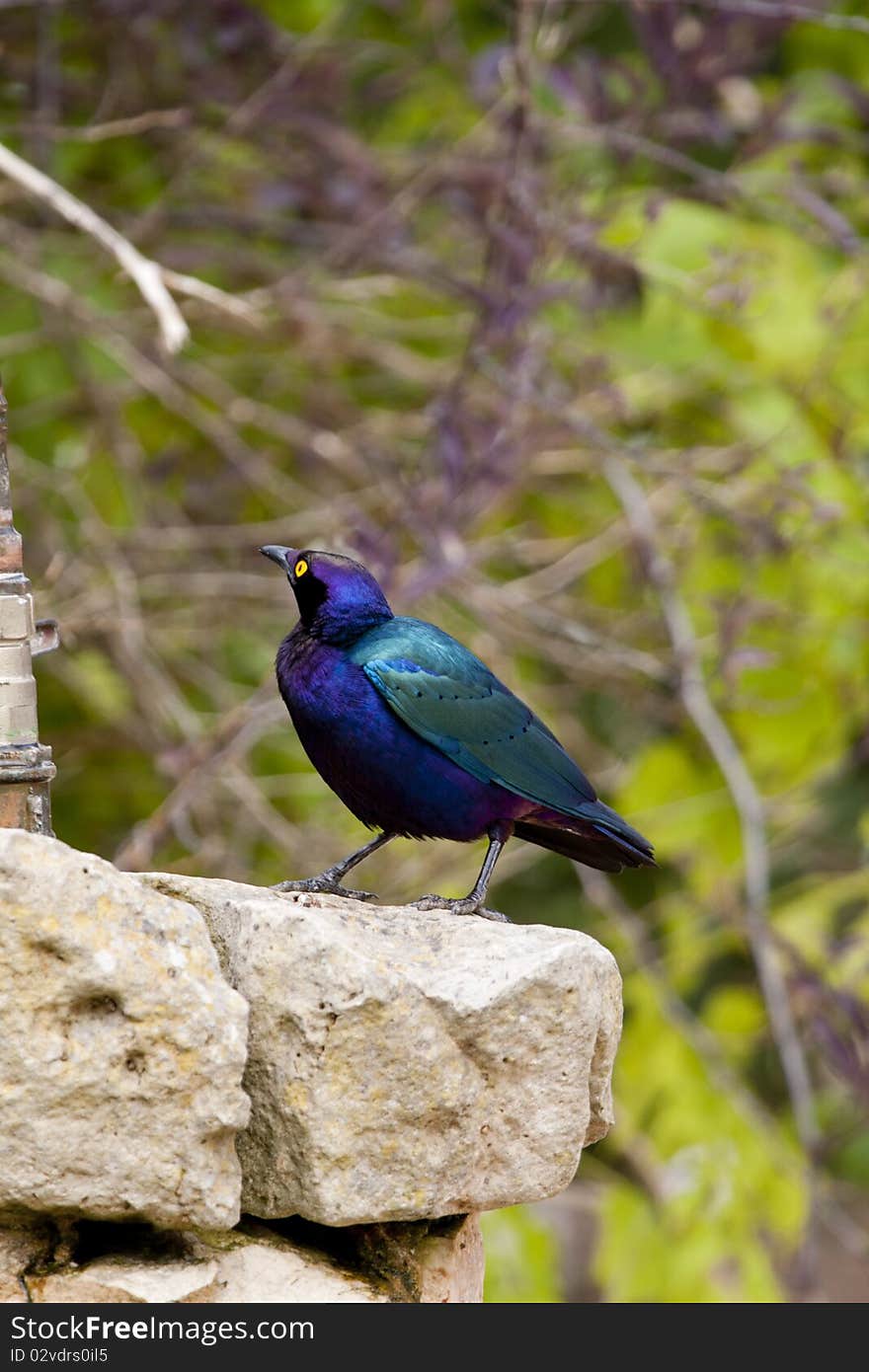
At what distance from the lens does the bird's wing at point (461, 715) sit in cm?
386

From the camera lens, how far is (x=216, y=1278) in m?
3.19

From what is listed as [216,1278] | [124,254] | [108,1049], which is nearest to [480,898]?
[216,1278]

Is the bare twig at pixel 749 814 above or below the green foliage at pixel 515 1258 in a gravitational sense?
above

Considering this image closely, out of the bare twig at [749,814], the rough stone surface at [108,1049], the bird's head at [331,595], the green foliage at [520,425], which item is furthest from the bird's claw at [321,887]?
the bare twig at [749,814]

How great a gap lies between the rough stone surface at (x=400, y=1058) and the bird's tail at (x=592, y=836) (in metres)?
0.58

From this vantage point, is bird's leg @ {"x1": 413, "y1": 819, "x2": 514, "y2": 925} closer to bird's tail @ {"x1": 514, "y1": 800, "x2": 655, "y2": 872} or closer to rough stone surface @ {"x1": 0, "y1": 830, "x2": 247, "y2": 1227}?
bird's tail @ {"x1": 514, "y1": 800, "x2": 655, "y2": 872}

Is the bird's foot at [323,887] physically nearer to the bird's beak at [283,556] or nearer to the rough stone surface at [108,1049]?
the bird's beak at [283,556]

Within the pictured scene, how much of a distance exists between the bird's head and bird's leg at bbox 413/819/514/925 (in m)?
0.52

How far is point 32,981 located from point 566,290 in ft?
10.1

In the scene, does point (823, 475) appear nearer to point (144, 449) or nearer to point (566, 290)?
point (566, 290)

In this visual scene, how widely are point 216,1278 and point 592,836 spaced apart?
129cm

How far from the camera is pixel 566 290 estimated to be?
5.37m

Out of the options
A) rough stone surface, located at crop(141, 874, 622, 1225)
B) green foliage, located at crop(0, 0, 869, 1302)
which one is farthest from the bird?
green foliage, located at crop(0, 0, 869, 1302)

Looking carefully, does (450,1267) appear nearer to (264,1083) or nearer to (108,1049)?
(264,1083)
